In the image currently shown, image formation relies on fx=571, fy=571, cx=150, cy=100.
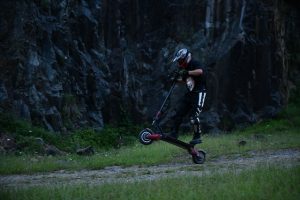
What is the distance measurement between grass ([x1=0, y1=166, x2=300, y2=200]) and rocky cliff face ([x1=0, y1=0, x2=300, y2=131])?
347 inches

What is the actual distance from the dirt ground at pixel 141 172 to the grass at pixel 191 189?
0.84 meters

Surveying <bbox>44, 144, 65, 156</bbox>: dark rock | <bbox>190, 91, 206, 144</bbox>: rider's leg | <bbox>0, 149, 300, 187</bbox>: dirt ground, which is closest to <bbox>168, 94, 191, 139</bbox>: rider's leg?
<bbox>190, 91, 206, 144</bbox>: rider's leg

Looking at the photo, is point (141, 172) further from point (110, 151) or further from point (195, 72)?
point (110, 151)

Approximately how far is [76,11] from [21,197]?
12.5 metres

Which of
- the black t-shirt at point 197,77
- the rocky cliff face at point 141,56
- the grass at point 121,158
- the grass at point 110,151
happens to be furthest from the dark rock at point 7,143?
the black t-shirt at point 197,77

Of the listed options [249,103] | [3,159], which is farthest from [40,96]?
[249,103]

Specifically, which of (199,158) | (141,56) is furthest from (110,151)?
(141,56)

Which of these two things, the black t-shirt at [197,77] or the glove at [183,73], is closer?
the glove at [183,73]

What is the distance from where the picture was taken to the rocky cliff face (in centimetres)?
1755

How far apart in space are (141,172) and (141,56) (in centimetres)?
1103

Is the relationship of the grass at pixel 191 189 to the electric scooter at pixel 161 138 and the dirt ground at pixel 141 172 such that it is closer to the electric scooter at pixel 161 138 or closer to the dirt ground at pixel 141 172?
the dirt ground at pixel 141 172

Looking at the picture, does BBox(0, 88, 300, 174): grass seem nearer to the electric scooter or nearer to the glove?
the electric scooter

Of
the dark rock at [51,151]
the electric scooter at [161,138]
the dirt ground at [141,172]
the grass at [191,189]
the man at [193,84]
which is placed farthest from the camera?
the dark rock at [51,151]

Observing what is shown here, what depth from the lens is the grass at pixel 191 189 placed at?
7457mm
